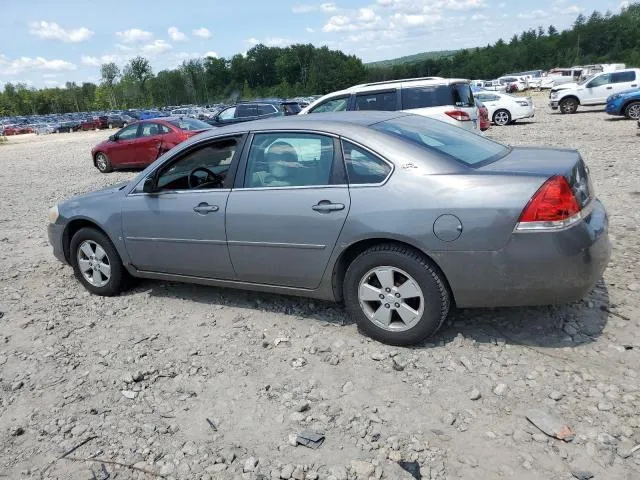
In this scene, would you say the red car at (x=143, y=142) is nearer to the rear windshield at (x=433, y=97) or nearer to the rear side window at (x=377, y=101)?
the rear side window at (x=377, y=101)

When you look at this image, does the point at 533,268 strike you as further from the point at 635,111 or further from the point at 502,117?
the point at 502,117

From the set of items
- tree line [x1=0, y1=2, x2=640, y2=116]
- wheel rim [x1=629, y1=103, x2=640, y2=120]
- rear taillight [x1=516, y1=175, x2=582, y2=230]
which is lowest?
wheel rim [x1=629, y1=103, x2=640, y2=120]

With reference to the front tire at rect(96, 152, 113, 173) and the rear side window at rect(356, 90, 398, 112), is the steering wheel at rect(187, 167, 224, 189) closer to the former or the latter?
the rear side window at rect(356, 90, 398, 112)

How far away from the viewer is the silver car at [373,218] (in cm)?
328

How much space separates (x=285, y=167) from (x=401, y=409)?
1942mm

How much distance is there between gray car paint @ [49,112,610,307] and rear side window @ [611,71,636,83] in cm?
2205

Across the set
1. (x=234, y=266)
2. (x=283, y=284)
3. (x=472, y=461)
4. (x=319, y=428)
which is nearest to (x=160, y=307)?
(x=234, y=266)

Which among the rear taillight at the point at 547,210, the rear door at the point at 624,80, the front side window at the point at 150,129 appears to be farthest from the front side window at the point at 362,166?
the rear door at the point at 624,80

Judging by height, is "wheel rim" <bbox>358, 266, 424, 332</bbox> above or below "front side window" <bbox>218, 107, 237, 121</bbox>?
below

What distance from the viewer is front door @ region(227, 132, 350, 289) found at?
12.4 feet

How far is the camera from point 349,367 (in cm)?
361

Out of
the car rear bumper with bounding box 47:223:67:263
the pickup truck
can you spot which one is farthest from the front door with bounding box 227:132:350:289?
the pickup truck

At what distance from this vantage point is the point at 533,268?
10.7 ft

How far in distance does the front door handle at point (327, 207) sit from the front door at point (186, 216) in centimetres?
87
